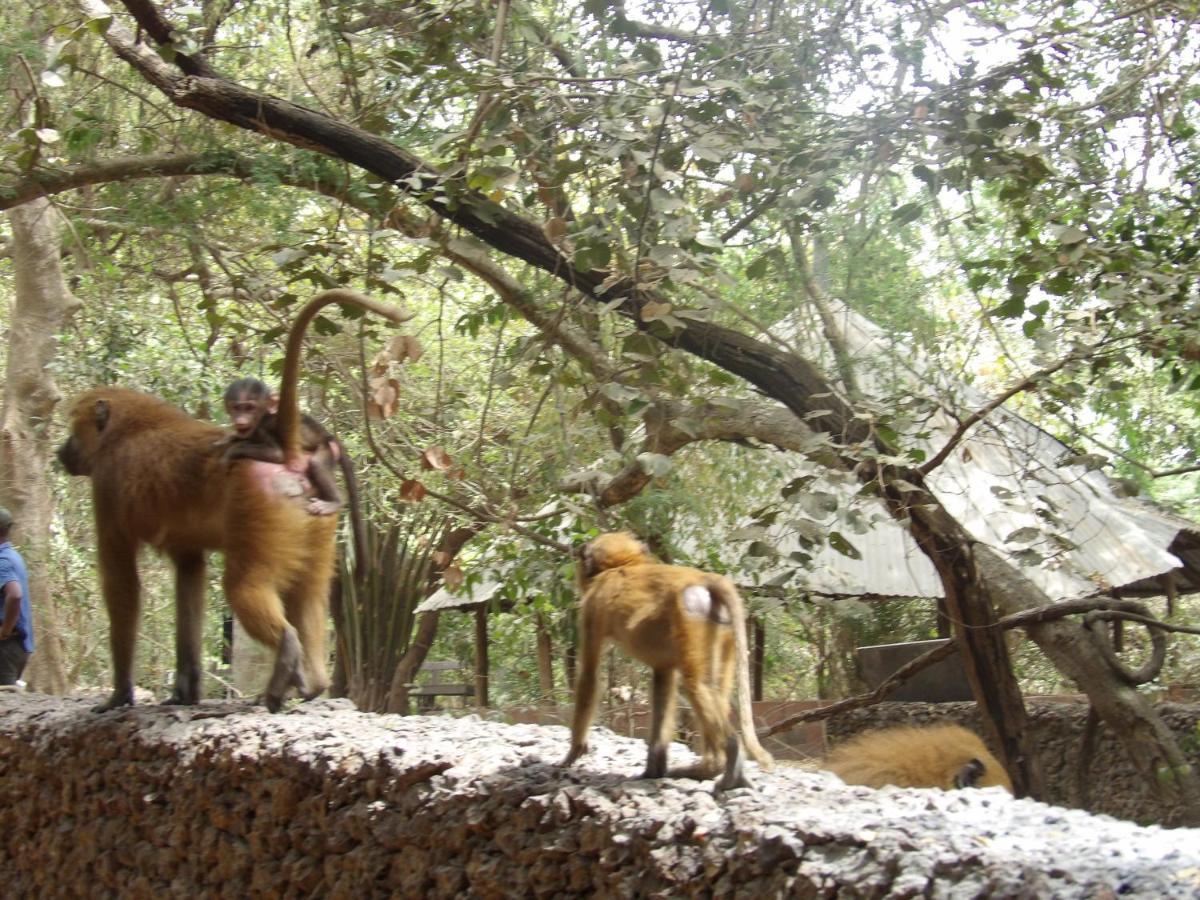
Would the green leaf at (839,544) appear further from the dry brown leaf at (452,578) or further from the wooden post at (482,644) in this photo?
the wooden post at (482,644)

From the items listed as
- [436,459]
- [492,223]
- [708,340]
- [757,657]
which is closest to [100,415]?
[436,459]

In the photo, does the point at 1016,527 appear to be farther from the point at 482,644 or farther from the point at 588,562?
the point at 588,562

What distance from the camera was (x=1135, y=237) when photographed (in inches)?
275

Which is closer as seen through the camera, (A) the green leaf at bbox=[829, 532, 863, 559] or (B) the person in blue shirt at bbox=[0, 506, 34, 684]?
(A) the green leaf at bbox=[829, 532, 863, 559]

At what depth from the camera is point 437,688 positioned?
14.9 meters

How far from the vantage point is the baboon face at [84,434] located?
629 centimetres

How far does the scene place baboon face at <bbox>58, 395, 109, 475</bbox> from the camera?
20.6 feet

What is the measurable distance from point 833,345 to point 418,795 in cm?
393

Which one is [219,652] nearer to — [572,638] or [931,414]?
[572,638]

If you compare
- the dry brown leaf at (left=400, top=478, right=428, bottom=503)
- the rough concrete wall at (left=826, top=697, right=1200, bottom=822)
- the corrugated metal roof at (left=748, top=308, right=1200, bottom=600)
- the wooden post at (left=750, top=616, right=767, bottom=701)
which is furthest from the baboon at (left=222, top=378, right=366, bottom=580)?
the rough concrete wall at (left=826, top=697, right=1200, bottom=822)

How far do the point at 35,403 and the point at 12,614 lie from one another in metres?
3.73

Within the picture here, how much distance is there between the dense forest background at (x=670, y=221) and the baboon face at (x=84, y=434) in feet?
3.02

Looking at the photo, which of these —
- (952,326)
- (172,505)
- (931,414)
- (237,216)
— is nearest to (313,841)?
(172,505)

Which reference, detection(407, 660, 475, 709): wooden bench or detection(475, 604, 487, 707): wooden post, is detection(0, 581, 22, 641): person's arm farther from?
detection(475, 604, 487, 707): wooden post
